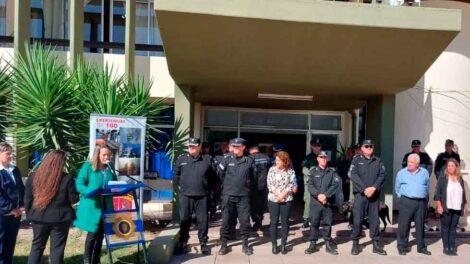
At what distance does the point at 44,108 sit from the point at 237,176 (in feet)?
11.9

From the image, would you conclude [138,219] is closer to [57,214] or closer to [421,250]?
[57,214]

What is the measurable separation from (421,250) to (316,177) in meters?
2.01

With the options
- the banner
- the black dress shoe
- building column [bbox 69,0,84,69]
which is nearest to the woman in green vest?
the banner

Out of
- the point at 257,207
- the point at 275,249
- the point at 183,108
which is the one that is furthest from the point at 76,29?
the point at 275,249

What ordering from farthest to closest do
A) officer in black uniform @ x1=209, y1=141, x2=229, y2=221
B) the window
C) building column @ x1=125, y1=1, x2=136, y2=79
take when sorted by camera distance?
the window < building column @ x1=125, y1=1, x2=136, y2=79 < officer in black uniform @ x1=209, y1=141, x2=229, y2=221

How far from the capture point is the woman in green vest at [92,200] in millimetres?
6230

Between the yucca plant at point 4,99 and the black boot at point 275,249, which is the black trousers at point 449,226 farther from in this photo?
the yucca plant at point 4,99

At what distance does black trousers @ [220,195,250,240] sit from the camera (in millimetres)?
7656

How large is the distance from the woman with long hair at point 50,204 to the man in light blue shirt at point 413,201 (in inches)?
199

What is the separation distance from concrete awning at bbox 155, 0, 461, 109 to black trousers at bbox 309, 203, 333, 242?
252 centimetres

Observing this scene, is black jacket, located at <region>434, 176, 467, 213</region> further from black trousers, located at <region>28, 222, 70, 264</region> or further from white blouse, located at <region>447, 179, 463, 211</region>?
black trousers, located at <region>28, 222, 70, 264</region>

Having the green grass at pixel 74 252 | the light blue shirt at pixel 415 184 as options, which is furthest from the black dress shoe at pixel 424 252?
the green grass at pixel 74 252

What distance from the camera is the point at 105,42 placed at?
14.1 m

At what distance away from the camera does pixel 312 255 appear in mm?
7797
